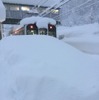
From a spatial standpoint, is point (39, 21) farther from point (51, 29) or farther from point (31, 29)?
point (51, 29)

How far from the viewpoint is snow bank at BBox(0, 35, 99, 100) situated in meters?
2.57

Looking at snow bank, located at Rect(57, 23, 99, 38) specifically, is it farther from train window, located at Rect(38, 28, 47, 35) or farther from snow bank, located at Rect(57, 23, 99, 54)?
train window, located at Rect(38, 28, 47, 35)

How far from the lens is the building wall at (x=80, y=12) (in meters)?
18.6

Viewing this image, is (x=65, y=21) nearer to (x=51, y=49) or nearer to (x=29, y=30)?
(x=29, y=30)

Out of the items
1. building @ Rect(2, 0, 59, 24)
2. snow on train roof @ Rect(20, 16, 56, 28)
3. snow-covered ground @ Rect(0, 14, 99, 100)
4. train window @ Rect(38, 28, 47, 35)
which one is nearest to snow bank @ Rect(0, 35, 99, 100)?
snow-covered ground @ Rect(0, 14, 99, 100)

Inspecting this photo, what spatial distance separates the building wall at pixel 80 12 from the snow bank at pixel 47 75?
14.2 m

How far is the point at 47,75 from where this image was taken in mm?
2723

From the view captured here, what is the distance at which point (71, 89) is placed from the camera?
2.55m

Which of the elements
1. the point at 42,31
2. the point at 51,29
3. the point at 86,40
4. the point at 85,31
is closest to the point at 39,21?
the point at 42,31

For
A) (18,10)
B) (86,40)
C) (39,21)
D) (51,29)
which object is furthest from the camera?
(18,10)

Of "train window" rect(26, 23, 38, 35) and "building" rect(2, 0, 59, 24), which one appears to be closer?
"train window" rect(26, 23, 38, 35)

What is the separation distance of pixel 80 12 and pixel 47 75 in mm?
19352

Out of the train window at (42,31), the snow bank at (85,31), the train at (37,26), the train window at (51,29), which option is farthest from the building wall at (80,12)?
the train window at (42,31)

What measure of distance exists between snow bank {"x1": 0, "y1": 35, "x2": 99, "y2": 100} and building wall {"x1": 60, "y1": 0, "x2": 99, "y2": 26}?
14.2 meters
